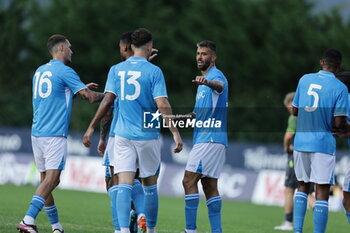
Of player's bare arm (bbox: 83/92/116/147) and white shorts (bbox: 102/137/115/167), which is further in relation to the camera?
white shorts (bbox: 102/137/115/167)

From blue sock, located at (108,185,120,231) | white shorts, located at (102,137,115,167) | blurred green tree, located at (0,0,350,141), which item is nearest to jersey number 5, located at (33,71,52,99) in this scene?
white shorts, located at (102,137,115,167)

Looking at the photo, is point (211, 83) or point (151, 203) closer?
point (151, 203)

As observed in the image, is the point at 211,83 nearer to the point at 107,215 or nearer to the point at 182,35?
the point at 107,215

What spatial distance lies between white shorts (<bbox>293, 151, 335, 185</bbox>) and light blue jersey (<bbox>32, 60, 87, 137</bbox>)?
3.23 m

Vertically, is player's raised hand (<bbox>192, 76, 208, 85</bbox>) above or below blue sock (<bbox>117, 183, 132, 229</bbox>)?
above

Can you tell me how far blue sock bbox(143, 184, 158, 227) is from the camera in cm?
1121

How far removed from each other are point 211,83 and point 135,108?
1.19m

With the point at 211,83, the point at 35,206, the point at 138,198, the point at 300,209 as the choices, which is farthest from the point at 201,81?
the point at 35,206

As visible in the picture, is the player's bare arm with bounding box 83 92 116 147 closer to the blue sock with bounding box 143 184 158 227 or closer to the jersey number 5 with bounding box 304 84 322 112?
the blue sock with bounding box 143 184 158 227

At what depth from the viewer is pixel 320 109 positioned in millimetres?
11562

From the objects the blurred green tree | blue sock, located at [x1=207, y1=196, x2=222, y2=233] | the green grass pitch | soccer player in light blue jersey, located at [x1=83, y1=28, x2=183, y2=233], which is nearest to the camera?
soccer player in light blue jersey, located at [x1=83, y1=28, x2=183, y2=233]

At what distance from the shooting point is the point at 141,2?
54.9 metres

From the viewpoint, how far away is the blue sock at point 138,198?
37.7 feet

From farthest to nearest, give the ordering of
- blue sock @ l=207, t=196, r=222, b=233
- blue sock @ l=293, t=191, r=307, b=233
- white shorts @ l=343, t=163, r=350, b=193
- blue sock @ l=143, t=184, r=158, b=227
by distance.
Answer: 1. white shorts @ l=343, t=163, r=350, b=193
2. blue sock @ l=293, t=191, r=307, b=233
3. blue sock @ l=207, t=196, r=222, b=233
4. blue sock @ l=143, t=184, r=158, b=227
